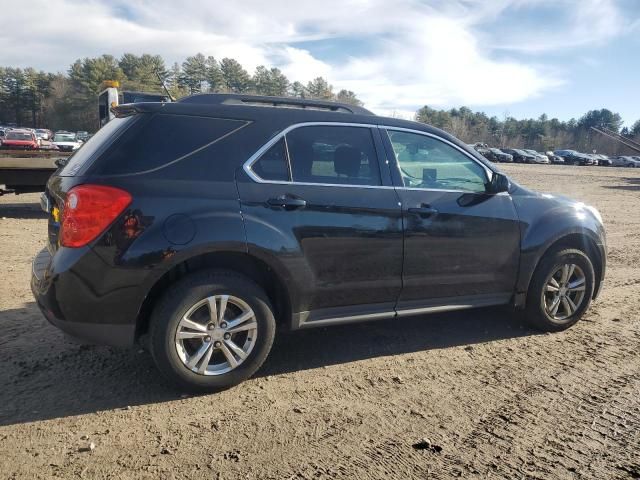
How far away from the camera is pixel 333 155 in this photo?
3.72 m

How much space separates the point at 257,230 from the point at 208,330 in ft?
2.41

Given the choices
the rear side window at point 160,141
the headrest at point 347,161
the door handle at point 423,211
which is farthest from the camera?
the door handle at point 423,211

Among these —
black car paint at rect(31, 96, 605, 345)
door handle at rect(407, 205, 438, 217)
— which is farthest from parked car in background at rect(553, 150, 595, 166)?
door handle at rect(407, 205, 438, 217)

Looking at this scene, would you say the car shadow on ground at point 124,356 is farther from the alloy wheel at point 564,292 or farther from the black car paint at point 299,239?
the black car paint at point 299,239

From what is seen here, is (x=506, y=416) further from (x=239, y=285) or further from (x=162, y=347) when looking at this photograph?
(x=162, y=347)

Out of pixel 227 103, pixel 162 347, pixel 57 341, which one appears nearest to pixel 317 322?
pixel 162 347

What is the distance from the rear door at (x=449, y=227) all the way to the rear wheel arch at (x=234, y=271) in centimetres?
100

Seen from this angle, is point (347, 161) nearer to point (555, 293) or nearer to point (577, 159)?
point (555, 293)

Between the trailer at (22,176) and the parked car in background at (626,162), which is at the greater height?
the parked car in background at (626,162)

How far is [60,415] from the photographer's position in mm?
3021

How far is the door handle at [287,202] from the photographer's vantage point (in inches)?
132

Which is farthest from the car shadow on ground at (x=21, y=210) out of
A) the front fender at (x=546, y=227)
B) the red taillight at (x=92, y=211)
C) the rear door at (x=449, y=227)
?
the front fender at (x=546, y=227)

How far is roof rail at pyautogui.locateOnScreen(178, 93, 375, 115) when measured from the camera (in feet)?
11.7

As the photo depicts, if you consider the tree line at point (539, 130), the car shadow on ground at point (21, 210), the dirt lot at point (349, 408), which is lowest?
the dirt lot at point (349, 408)
